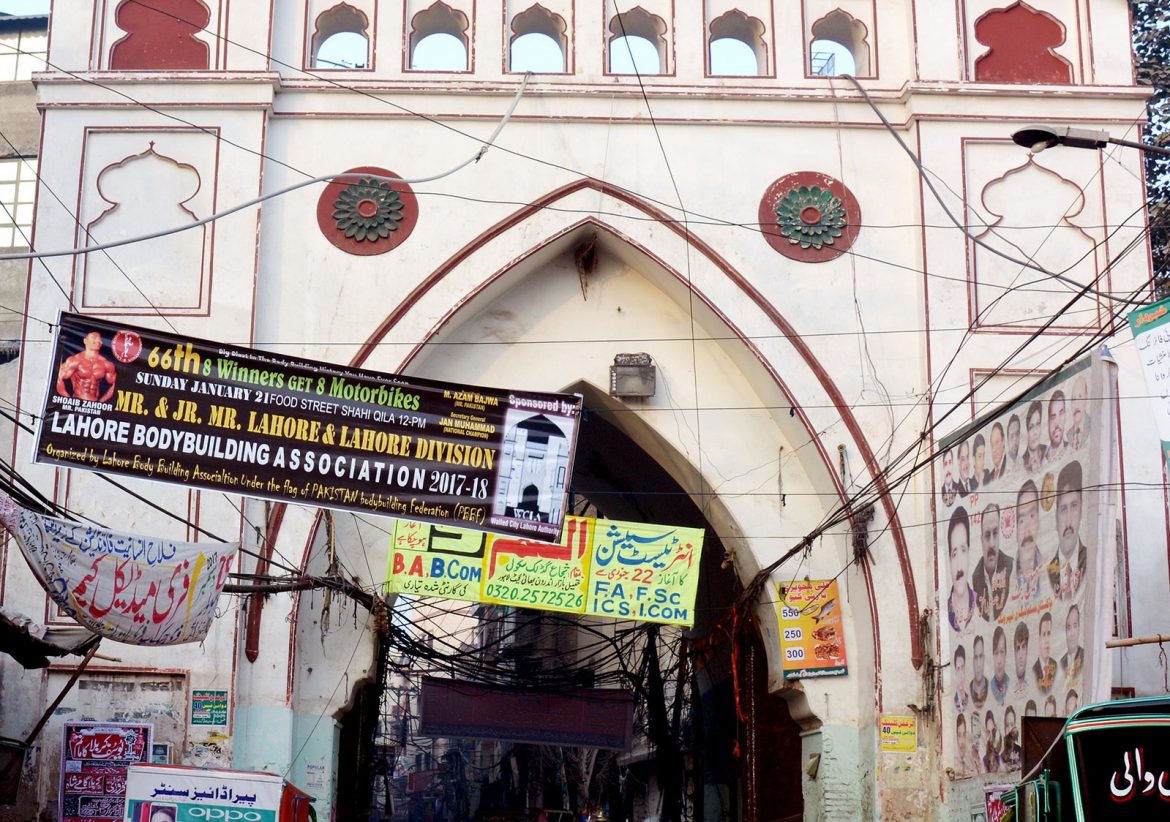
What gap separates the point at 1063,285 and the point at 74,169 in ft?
26.3

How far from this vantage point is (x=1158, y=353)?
771 centimetres

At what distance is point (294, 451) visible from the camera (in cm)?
921

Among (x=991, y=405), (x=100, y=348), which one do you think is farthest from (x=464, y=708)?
(x=100, y=348)

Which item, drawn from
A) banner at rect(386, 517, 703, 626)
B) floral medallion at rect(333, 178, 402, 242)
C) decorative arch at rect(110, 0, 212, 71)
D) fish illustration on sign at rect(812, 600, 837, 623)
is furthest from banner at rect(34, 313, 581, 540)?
decorative arch at rect(110, 0, 212, 71)

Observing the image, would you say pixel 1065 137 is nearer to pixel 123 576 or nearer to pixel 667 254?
pixel 667 254

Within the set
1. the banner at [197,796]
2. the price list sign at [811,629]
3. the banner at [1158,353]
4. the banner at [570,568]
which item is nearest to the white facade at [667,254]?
the price list sign at [811,629]

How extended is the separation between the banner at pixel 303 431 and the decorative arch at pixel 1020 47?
558cm

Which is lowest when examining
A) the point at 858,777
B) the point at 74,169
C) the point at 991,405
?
the point at 858,777

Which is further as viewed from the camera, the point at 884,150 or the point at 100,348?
the point at 884,150

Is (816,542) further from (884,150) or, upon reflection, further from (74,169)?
(74,169)

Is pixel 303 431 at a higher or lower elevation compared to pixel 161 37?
lower

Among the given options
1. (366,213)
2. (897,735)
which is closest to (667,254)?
(366,213)

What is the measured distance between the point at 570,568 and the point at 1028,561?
11.9ft

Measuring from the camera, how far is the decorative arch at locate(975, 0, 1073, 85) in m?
12.8
